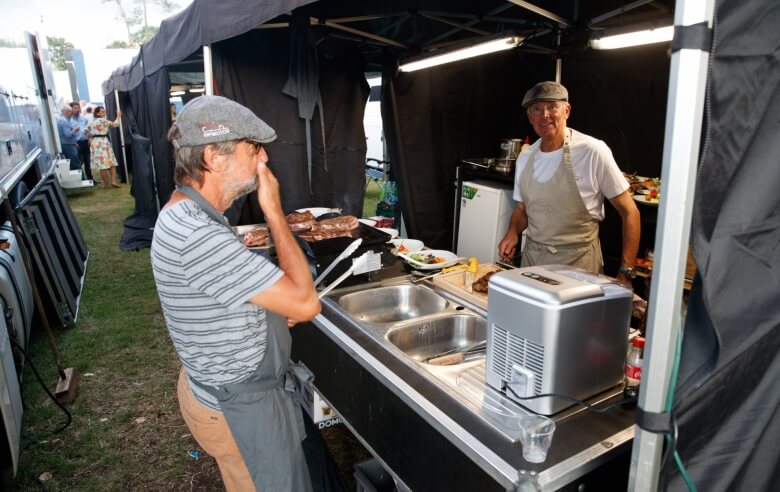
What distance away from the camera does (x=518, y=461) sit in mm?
1237

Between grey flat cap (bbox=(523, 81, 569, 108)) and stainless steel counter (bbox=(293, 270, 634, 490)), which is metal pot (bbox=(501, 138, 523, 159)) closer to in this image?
grey flat cap (bbox=(523, 81, 569, 108))

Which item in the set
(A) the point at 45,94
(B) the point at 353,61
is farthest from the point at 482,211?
(A) the point at 45,94

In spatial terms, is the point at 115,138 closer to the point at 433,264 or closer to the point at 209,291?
the point at 433,264

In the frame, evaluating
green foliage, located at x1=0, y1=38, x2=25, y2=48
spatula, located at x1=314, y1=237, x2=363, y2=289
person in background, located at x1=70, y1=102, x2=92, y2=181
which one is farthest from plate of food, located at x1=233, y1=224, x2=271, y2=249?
person in background, located at x1=70, y1=102, x2=92, y2=181

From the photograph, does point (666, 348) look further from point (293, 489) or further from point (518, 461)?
point (293, 489)

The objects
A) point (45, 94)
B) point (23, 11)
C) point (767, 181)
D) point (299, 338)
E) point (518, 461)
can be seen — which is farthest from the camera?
point (45, 94)

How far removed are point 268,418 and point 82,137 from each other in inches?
567

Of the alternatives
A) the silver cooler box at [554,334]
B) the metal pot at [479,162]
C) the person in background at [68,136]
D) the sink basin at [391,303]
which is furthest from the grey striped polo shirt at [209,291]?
the person in background at [68,136]

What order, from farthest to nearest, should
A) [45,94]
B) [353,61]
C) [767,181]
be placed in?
[45,94]
[353,61]
[767,181]

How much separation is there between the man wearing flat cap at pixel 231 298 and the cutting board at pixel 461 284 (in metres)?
0.94

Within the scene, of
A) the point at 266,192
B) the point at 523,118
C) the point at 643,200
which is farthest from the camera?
the point at 523,118

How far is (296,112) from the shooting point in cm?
421

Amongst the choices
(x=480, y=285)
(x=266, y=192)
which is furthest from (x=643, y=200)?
(x=266, y=192)

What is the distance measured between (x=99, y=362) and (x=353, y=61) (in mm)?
3495
